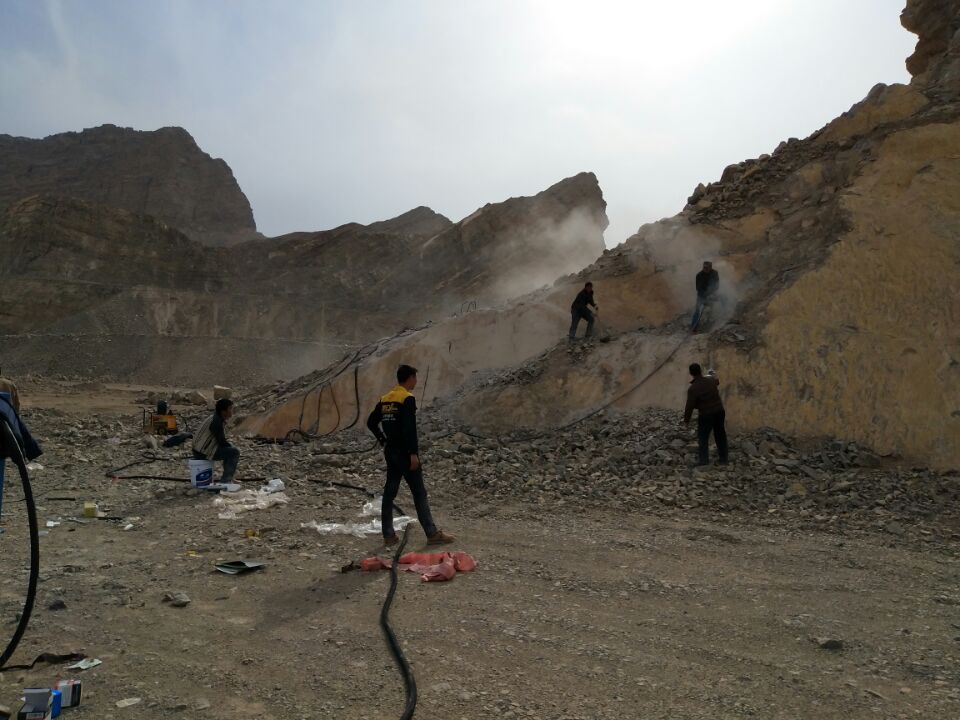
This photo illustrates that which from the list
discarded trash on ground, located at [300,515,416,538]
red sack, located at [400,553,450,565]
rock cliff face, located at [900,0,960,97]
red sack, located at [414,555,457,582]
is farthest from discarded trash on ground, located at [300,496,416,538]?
rock cliff face, located at [900,0,960,97]

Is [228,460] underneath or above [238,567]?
above

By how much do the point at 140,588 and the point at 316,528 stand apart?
1.76m

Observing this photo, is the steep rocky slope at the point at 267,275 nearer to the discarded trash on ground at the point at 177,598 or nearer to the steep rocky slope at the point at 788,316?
the steep rocky slope at the point at 788,316

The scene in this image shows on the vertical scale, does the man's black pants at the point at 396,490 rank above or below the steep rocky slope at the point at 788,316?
below

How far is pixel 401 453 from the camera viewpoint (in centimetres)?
547

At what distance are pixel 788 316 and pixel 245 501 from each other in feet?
23.5

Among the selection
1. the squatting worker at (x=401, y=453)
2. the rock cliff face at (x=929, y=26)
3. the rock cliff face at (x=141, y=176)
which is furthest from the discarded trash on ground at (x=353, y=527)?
the rock cliff face at (x=141, y=176)

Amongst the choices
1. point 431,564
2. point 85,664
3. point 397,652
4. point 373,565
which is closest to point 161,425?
point 373,565

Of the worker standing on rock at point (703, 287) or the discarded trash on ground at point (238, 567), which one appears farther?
the worker standing on rock at point (703, 287)

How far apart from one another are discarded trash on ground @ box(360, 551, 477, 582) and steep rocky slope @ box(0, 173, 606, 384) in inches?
1366

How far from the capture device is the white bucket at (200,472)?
25.1 ft

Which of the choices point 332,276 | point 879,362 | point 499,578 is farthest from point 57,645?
point 332,276

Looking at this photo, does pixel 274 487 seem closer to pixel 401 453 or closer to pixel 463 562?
pixel 401 453

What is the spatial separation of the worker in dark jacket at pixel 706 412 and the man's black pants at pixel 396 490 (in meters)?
3.55
